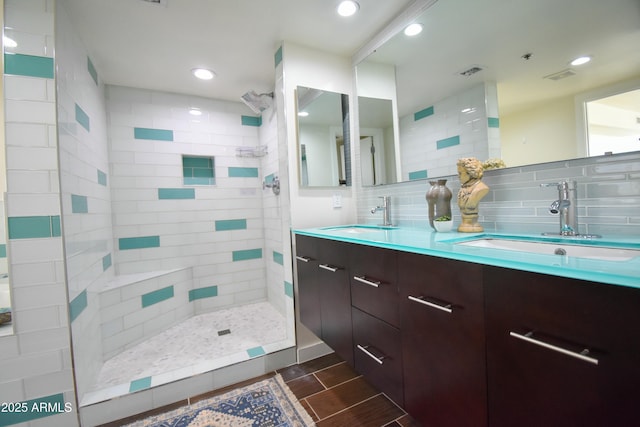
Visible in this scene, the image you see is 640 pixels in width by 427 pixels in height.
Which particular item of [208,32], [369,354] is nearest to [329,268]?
[369,354]

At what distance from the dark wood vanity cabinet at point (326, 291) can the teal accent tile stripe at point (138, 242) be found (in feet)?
5.17

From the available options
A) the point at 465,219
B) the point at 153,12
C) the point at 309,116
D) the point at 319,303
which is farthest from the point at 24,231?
the point at 465,219

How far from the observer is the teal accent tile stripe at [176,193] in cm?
253

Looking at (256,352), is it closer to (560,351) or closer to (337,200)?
(337,200)

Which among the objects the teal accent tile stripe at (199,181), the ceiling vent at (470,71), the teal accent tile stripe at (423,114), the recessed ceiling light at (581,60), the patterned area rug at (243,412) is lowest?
the patterned area rug at (243,412)

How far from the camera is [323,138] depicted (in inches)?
77.2

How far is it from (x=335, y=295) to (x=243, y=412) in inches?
30.5

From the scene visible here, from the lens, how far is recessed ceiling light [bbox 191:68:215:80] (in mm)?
2154

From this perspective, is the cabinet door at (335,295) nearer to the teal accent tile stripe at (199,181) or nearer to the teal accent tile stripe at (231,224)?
the teal accent tile stripe at (231,224)

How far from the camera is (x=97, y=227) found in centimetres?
190

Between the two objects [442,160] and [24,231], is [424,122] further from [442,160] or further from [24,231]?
[24,231]

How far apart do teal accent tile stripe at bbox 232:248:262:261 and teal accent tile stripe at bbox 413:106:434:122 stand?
210 cm

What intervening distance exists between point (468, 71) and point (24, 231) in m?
2.28

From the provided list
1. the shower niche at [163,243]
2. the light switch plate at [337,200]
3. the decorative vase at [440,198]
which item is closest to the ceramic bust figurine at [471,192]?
the decorative vase at [440,198]
